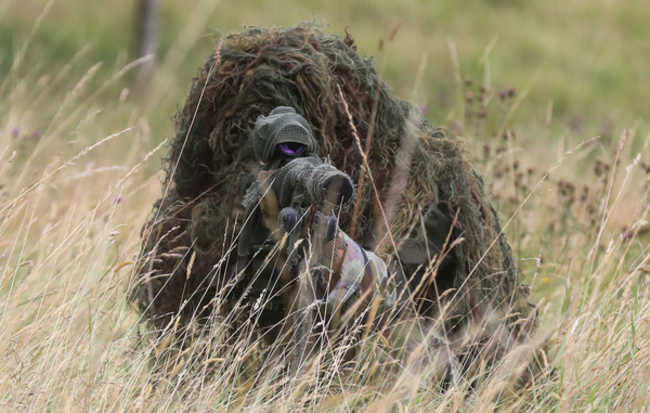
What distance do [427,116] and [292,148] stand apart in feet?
22.9

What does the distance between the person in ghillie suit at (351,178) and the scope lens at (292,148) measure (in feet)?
0.42

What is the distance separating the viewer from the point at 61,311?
1945 mm

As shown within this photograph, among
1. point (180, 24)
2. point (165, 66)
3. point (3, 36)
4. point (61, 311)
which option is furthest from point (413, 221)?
point (180, 24)

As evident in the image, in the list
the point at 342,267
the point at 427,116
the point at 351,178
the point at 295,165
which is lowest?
the point at 427,116

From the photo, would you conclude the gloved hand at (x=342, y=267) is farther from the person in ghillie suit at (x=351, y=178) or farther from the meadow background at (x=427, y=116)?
the meadow background at (x=427, y=116)

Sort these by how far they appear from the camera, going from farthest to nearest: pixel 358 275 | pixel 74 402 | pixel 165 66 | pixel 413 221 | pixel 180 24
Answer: pixel 180 24 < pixel 165 66 < pixel 413 221 < pixel 358 275 < pixel 74 402

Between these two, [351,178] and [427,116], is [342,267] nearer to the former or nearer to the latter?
[351,178]

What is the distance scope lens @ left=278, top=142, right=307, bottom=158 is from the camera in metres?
1.86

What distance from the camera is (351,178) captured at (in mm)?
2096

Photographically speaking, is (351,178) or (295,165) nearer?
(295,165)

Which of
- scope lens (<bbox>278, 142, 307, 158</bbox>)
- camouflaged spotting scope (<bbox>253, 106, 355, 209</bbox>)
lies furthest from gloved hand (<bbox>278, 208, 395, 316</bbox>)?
scope lens (<bbox>278, 142, 307, 158</bbox>)

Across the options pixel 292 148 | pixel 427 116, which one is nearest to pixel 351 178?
pixel 292 148

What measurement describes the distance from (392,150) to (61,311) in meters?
1.02

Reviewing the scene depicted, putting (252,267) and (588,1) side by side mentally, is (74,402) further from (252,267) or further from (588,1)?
(588,1)
